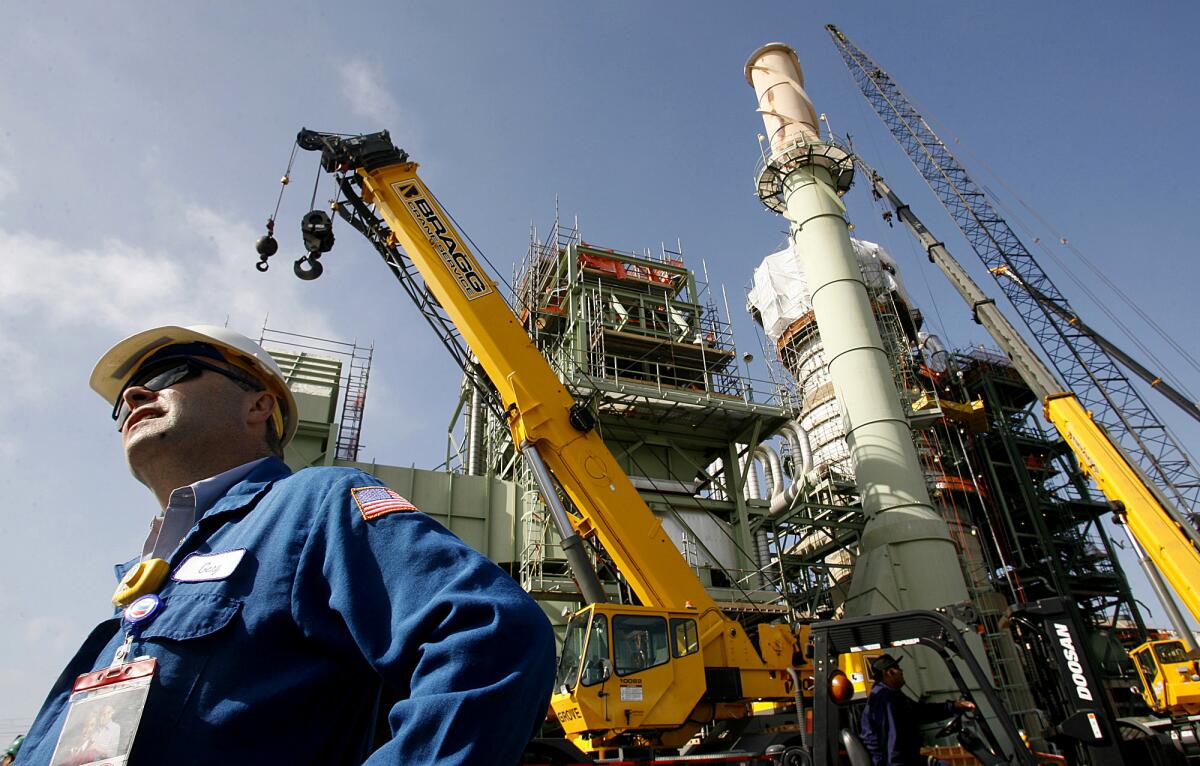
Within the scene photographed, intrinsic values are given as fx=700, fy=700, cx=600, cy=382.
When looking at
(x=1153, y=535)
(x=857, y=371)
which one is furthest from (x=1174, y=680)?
(x=857, y=371)

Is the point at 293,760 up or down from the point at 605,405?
down

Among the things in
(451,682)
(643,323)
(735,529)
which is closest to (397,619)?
(451,682)

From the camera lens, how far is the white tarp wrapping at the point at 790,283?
38.7m

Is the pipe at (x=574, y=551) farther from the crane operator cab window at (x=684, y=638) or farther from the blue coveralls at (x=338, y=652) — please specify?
the blue coveralls at (x=338, y=652)

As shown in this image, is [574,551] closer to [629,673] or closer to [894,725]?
[629,673]

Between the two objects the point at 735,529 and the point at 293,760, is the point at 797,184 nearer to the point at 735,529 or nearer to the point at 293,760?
the point at 735,529

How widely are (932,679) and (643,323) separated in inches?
485

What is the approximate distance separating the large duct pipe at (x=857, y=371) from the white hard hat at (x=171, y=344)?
52.8ft

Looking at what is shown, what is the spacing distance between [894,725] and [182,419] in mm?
6901

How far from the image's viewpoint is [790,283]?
39469mm

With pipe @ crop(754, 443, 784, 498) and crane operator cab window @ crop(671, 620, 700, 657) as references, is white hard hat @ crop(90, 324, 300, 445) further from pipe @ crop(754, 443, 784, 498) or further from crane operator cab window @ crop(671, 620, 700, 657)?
pipe @ crop(754, 443, 784, 498)

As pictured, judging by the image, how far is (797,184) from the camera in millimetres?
21188

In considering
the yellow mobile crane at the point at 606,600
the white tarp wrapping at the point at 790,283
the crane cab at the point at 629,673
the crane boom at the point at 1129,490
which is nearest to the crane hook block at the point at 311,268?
the yellow mobile crane at the point at 606,600

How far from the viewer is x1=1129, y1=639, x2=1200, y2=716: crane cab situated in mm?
14562
